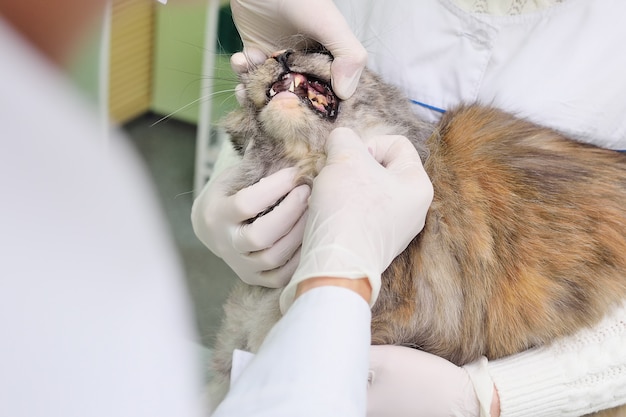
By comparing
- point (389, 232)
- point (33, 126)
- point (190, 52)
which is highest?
point (33, 126)

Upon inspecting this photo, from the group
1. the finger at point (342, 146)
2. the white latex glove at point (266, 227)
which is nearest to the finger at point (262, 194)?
the white latex glove at point (266, 227)

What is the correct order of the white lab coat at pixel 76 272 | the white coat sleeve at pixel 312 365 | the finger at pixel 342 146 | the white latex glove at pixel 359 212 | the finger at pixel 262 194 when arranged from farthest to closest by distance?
the finger at pixel 262 194 < the finger at pixel 342 146 < the white latex glove at pixel 359 212 < the white coat sleeve at pixel 312 365 < the white lab coat at pixel 76 272

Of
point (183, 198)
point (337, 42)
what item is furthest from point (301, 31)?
point (183, 198)

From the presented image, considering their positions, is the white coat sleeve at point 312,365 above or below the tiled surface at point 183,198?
above

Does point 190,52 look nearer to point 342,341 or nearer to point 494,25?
point 494,25

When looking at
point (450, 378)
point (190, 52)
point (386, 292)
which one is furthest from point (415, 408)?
point (190, 52)

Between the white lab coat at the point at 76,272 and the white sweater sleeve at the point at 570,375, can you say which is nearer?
the white lab coat at the point at 76,272

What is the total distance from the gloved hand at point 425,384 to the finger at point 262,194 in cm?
33

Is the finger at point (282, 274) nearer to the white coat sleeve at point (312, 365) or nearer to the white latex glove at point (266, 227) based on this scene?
the white latex glove at point (266, 227)

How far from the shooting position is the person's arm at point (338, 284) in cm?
63

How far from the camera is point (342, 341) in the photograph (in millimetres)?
695

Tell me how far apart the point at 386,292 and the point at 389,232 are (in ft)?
0.53

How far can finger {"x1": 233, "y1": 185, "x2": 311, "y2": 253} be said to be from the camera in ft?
3.56

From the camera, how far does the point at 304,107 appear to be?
1.10 metres
